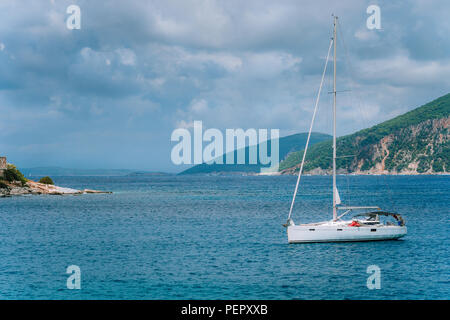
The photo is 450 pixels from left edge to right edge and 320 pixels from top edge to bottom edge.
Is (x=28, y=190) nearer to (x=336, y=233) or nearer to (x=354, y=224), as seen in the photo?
(x=336, y=233)

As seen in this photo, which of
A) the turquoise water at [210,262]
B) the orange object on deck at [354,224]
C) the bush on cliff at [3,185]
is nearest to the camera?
the turquoise water at [210,262]

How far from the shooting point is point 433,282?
104 feet

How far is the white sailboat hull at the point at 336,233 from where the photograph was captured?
143ft

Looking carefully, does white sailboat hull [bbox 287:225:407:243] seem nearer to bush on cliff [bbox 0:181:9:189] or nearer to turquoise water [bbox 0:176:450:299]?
turquoise water [bbox 0:176:450:299]

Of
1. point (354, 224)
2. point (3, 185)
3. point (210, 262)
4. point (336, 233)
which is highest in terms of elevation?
point (3, 185)

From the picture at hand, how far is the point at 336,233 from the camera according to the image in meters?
44.2

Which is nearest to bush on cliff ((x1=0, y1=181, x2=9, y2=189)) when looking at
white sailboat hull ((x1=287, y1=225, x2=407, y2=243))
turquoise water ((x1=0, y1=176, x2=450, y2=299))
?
turquoise water ((x1=0, y1=176, x2=450, y2=299))

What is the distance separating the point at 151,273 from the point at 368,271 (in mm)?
15816

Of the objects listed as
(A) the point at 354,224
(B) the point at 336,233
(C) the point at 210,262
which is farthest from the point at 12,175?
(A) the point at 354,224

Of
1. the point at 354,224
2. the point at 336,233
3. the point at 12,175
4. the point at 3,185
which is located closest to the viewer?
the point at 336,233

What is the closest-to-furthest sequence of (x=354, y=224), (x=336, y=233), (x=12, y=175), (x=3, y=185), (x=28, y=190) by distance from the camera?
(x=336, y=233), (x=354, y=224), (x=3, y=185), (x=12, y=175), (x=28, y=190)

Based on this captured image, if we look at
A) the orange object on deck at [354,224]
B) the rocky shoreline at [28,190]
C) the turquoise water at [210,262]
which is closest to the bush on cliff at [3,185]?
the rocky shoreline at [28,190]

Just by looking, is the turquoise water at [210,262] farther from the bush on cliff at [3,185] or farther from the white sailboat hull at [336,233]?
the bush on cliff at [3,185]

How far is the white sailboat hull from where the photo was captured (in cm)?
4362
